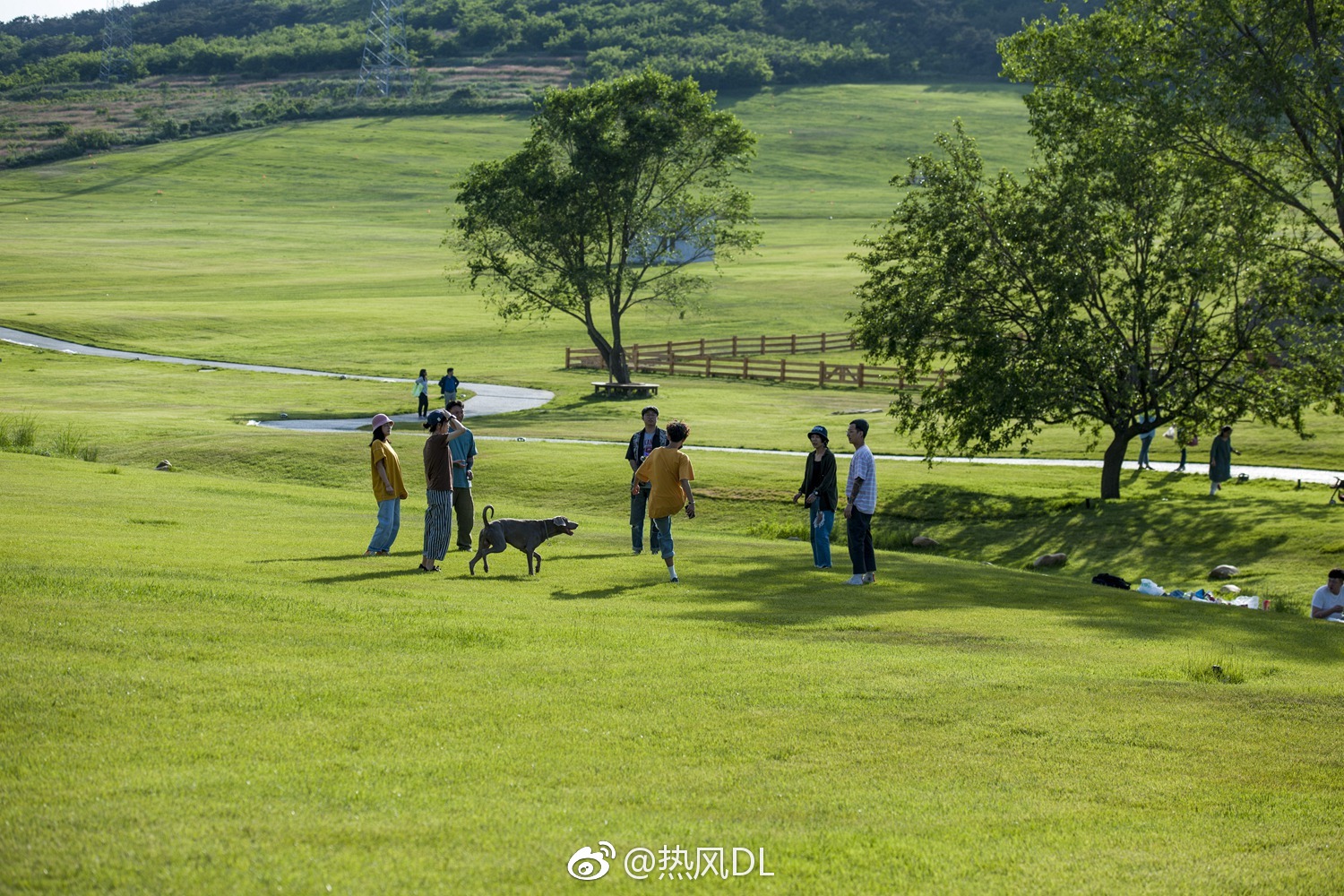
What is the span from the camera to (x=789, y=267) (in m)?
111

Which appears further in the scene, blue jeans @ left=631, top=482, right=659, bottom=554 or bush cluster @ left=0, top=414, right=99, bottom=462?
bush cluster @ left=0, top=414, right=99, bottom=462

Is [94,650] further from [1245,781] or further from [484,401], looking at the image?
[484,401]

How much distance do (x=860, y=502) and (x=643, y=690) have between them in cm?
798

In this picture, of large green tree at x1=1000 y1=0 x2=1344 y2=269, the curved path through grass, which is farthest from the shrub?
large green tree at x1=1000 y1=0 x2=1344 y2=269

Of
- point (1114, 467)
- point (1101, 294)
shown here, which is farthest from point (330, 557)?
point (1101, 294)

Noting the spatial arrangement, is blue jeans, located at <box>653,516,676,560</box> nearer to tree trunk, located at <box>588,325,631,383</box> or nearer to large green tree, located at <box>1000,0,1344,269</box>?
large green tree, located at <box>1000,0,1344,269</box>

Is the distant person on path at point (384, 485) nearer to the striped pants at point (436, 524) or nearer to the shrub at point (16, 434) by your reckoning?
the striped pants at point (436, 524)

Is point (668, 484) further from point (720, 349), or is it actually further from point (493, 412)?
point (720, 349)

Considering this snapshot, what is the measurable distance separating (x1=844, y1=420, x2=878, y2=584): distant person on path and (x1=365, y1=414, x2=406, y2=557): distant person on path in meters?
6.50

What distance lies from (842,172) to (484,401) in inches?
4954

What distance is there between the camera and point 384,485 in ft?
58.9

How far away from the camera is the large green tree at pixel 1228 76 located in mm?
28828

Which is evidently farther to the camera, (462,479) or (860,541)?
(462,479)

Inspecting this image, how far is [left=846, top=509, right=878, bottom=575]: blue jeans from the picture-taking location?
1852 cm
